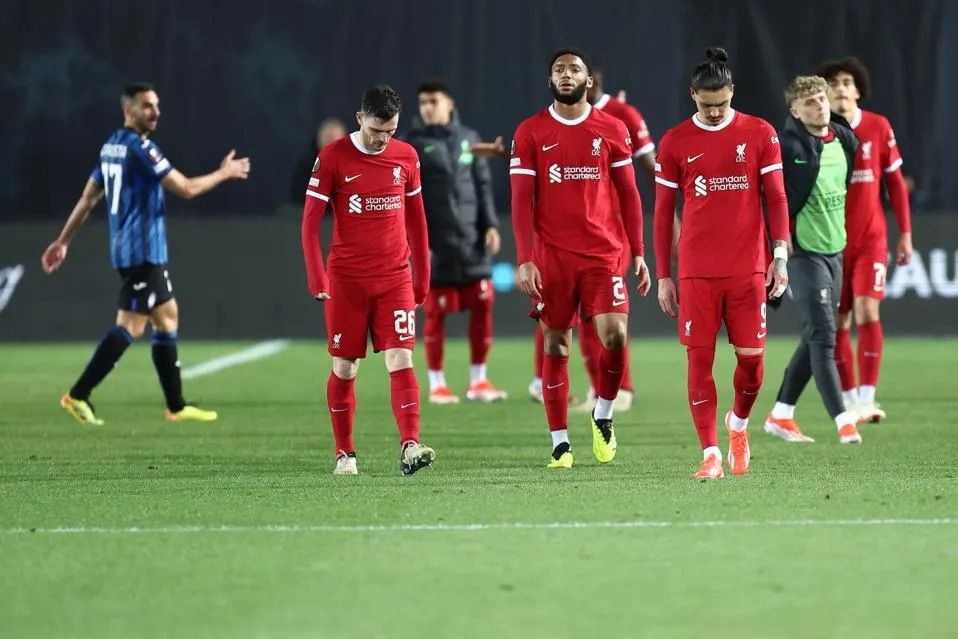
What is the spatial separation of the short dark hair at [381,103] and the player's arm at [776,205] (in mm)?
1541

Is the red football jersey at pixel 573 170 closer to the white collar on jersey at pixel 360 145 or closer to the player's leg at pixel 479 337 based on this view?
the white collar on jersey at pixel 360 145

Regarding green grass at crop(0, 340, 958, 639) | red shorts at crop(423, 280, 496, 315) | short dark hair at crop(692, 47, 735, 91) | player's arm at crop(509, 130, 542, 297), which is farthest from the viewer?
red shorts at crop(423, 280, 496, 315)

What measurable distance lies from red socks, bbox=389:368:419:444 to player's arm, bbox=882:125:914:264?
12.0ft

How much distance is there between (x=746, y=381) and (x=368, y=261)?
1.70 metres

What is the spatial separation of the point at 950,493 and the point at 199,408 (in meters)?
6.27

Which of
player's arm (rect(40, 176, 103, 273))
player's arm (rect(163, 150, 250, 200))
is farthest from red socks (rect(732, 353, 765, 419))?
player's arm (rect(40, 176, 103, 273))

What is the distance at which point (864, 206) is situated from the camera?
1055 cm

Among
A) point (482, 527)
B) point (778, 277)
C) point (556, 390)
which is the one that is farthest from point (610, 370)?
point (482, 527)

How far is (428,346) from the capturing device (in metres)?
12.8

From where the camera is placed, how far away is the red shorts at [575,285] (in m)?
8.30

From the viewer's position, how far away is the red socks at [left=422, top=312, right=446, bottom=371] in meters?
12.7

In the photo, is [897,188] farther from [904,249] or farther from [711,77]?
[711,77]

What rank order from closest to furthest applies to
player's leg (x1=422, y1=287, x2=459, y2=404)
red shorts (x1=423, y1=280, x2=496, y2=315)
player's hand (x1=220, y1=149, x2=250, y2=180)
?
1. player's hand (x1=220, y1=149, x2=250, y2=180)
2. player's leg (x1=422, y1=287, x2=459, y2=404)
3. red shorts (x1=423, y1=280, x2=496, y2=315)

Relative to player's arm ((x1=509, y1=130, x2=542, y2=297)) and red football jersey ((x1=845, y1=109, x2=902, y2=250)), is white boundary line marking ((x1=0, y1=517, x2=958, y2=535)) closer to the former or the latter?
player's arm ((x1=509, y1=130, x2=542, y2=297))
